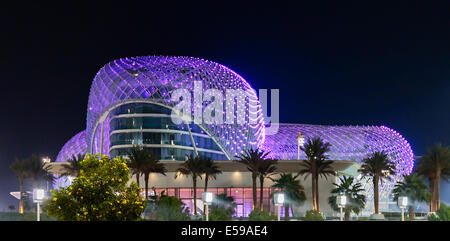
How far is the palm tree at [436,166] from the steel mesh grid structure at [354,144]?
1327 inches

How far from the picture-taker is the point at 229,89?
316 ft

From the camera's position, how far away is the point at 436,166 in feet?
232

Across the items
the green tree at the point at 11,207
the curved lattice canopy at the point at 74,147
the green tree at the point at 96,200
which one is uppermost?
the curved lattice canopy at the point at 74,147

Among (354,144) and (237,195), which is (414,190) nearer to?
(237,195)

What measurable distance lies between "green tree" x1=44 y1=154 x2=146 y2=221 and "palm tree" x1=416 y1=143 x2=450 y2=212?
1782 inches

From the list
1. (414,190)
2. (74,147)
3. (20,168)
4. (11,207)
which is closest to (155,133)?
(20,168)

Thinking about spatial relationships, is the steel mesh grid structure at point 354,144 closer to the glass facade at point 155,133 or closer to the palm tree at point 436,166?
the glass facade at point 155,133

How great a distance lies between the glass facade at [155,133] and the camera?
90.0 m

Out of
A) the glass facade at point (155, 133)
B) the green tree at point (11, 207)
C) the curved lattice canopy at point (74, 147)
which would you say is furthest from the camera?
the curved lattice canopy at point (74, 147)

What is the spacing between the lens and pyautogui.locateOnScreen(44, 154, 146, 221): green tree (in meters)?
34.8

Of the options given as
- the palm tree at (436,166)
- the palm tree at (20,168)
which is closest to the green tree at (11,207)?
the palm tree at (20,168)
